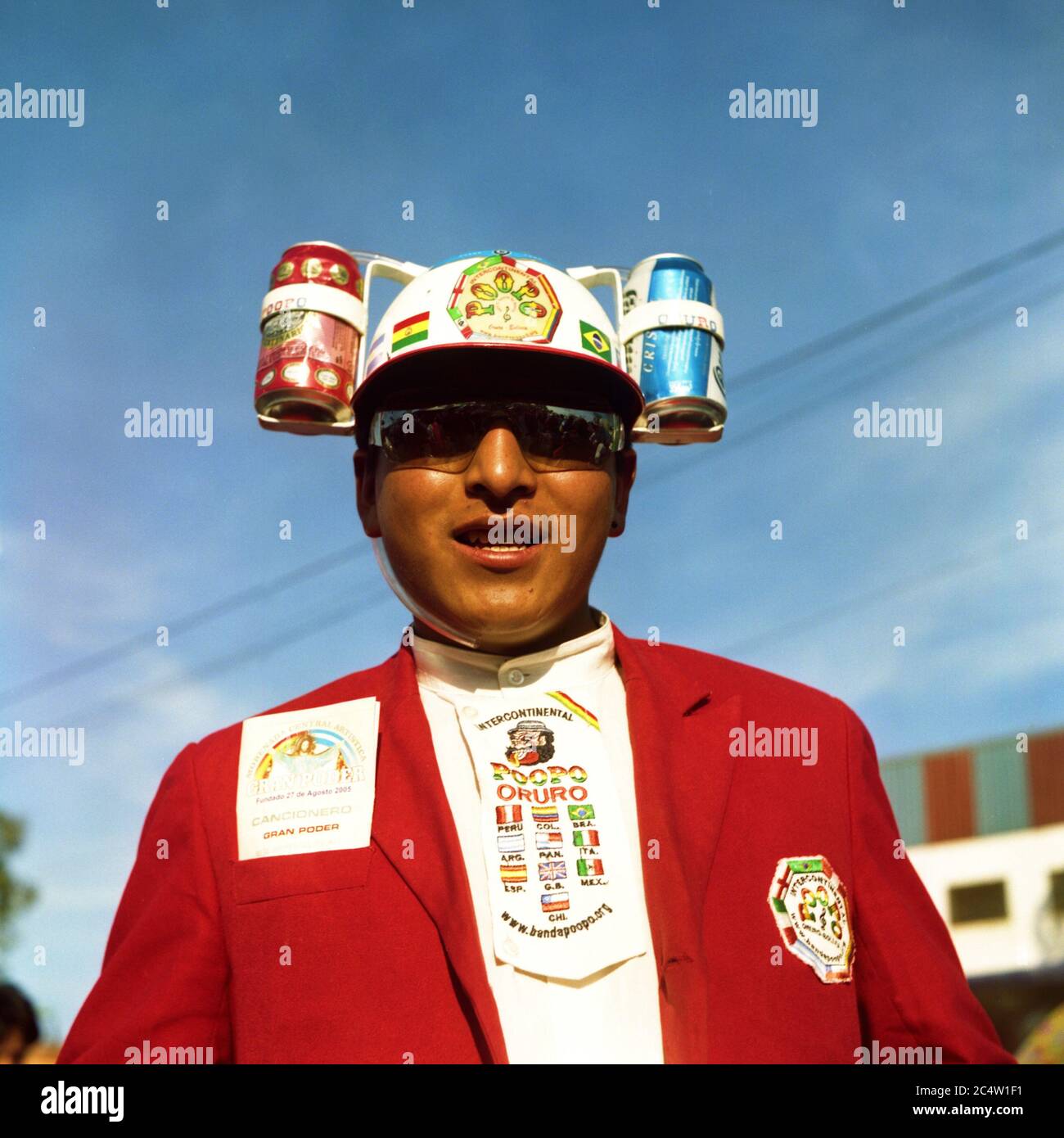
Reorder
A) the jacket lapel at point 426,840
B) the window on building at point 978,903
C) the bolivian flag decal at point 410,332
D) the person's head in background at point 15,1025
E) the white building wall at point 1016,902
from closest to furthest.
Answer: the jacket lapel at point 426,840 → the bolivian flag decal at point 410,332 → the person's head in background at point 15,1025 → the white building wall at point 1016,902 → the window on building at point 978,903

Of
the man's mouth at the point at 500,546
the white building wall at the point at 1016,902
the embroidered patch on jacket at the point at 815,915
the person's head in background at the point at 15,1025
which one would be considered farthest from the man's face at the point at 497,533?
the white building wall at the point at 1016,902

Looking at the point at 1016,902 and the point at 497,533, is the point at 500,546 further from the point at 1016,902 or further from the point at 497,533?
the point at 1016,902

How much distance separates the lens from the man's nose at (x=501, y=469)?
346 centimetres

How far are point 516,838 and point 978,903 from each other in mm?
19964

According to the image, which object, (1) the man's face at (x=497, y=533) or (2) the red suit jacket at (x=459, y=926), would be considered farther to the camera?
(1) the man's face at (x=497, y=533)

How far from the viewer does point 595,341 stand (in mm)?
3744

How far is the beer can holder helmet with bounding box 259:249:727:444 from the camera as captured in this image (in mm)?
3635

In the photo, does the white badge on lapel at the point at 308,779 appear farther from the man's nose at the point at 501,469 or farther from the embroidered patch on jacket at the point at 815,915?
the embroidered patch on jacket at the point at 815,915

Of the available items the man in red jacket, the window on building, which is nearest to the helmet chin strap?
the man in red jacket

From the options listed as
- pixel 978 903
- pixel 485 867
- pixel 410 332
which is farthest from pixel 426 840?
pixel 978 903

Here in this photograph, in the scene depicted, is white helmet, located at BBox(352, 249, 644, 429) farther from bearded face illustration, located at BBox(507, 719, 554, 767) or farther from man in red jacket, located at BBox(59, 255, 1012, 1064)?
bearded face illustration, located at BBox(507, 719, 554, 767)

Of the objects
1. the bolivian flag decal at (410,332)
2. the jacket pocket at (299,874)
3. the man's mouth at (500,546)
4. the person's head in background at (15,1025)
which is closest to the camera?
the jacket pocket at (299,874)

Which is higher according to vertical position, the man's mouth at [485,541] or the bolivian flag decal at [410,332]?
the bolivian flag decal at [410,332]
